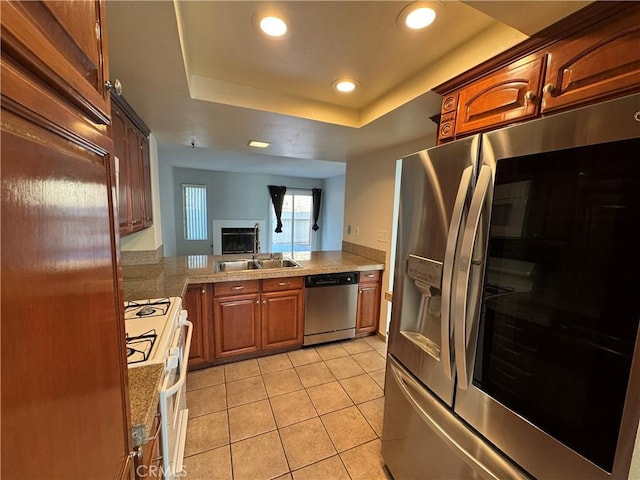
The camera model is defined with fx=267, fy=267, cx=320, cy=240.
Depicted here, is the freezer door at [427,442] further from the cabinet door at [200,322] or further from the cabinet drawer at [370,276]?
the cabinet door at [200,322]

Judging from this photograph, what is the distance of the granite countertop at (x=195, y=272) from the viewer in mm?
1953

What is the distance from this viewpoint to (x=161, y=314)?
58.2 inches

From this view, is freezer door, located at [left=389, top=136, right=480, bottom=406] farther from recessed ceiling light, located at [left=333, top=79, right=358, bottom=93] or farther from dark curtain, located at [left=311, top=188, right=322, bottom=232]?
dark curtain, located at [left=311, top=188, right=322, bottom=232]

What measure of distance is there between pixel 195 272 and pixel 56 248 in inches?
86.2

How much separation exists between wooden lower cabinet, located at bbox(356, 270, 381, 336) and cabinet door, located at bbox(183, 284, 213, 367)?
1577 mm

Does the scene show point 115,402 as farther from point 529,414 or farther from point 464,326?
point 529,414

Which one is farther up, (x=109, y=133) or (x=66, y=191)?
(x=109, y=133)

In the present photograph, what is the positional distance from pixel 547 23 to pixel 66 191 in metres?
1.50

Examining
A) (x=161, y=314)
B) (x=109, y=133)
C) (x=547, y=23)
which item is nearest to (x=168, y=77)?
(x=109, y=133)

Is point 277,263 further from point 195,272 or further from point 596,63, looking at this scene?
point 596,63

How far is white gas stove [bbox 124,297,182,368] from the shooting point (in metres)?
1.08

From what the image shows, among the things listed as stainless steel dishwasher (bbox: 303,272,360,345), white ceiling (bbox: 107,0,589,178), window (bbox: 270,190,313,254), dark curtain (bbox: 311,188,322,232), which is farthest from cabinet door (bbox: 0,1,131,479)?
dark curtain (bbox: 311,188,322,232)

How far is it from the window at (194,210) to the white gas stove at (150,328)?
15.3ft

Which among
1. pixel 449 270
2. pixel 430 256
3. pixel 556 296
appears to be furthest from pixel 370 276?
pixel 556 296
